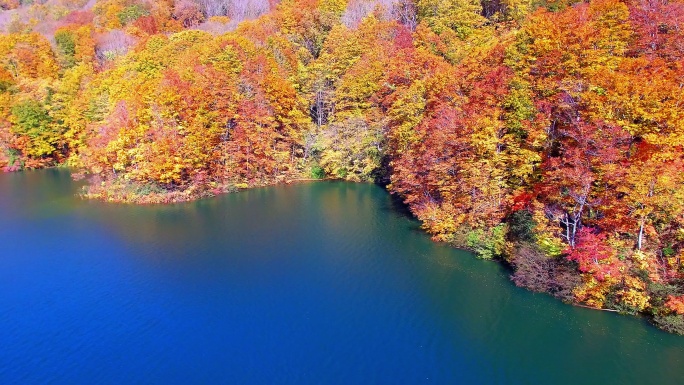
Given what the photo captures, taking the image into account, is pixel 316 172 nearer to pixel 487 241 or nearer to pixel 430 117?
pixel 430 117

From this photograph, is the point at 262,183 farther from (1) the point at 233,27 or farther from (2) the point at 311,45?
(1) the point at 233,27

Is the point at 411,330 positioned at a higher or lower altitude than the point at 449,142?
lower

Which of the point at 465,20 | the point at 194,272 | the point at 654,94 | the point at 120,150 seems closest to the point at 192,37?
the point at 120,150

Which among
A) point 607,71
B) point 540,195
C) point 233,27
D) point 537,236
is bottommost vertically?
point 537,236

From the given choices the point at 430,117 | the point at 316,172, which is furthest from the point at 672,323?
the point at 316,172

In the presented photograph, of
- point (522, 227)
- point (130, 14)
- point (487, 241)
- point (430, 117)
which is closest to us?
point (522, 227)

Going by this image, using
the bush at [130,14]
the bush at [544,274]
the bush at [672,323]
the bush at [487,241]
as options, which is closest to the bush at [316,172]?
the bush at [487,241]

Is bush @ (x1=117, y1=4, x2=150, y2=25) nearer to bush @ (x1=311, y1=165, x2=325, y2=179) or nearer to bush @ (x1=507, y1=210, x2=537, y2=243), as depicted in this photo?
bush @ (x1=311, y1=165, x2=325, y2=179)
